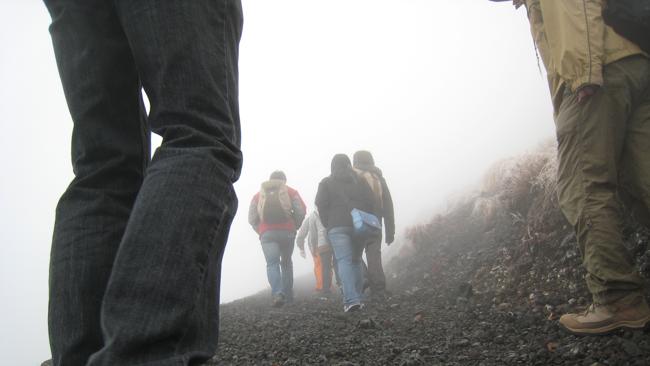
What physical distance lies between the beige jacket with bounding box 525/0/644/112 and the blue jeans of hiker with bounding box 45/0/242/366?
2.20m

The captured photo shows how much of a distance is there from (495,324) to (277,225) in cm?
570

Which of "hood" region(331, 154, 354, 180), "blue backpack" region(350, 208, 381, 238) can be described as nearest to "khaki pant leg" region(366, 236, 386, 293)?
"blue backpack" region(350, 208, 381, 238)

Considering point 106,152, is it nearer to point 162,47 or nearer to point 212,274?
point 162,47

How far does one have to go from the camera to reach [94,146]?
48.8 inches

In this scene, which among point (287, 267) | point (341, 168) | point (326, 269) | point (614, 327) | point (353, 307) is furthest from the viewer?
point (326, 269)

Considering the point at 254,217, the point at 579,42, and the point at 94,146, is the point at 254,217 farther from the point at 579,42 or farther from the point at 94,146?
the point at 94,146

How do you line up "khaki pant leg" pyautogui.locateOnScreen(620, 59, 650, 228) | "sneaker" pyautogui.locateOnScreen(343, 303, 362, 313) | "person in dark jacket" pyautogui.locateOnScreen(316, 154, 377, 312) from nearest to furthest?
"khaki pant leg" pyautogui.locateOnScreen(620, 59, 650, 228) → "sneaker" pyautogui.locateOnScreen(343, 303, 362, 313) → "person in dark jacket" pyautogui.locateOnScreen(316, 154, 377, 312)

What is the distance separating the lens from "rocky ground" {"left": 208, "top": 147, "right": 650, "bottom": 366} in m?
2.20

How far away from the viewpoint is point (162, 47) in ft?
3.52

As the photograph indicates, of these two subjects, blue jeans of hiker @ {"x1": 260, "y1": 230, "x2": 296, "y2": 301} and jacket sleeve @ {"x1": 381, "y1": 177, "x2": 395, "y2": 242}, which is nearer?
blue jeans of hiker @ {"x1": 260, "y1": 230, "x2": 296, "y2": 301}

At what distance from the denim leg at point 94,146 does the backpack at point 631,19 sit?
2691 mm

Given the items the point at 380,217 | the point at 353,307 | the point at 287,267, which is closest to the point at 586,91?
the point at 353,307

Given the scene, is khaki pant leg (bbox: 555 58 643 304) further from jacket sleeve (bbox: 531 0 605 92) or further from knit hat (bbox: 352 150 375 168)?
knit hat (bbox: 352 150 375 168)

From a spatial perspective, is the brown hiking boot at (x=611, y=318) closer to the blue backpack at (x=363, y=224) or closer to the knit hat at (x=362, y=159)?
the blue backpack at (x=363, y=224)
